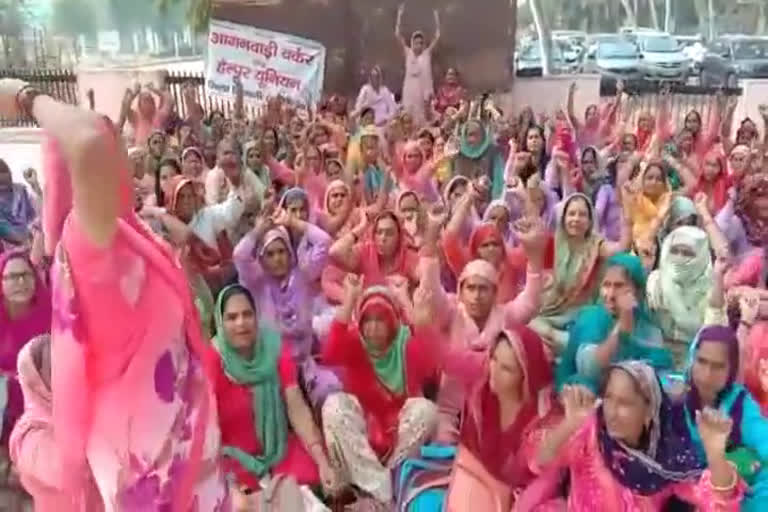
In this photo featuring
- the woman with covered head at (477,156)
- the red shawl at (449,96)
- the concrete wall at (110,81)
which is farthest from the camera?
the concrete wall at (110,81)

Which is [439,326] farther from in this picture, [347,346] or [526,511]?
→ [526,511]

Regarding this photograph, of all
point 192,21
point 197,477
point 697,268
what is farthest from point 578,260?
point 192,21

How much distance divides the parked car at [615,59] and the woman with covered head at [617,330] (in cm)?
813

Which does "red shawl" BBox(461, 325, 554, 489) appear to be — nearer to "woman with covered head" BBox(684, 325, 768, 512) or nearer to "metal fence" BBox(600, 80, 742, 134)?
"woman with covered head" BBox(684, 325, 768, 512)

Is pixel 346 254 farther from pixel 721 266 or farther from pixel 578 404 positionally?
pixel 578 404

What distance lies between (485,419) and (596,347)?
521 millimetres

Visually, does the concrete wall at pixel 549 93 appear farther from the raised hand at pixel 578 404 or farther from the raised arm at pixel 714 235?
the raised hand at pixel 578 404

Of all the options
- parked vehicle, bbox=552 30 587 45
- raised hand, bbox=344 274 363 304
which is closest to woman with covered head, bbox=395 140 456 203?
raised hand, bbox=344 274 363 304

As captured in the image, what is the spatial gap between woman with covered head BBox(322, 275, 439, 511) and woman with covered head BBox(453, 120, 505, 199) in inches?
107

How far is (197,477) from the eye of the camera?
1.62 m

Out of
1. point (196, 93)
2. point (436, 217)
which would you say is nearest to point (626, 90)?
point (196, 93)

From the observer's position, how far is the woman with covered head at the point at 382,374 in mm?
2713

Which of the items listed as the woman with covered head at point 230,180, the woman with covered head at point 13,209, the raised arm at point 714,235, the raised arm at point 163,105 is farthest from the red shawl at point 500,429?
the raised arm at point 163,105

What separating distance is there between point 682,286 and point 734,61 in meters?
8.41
